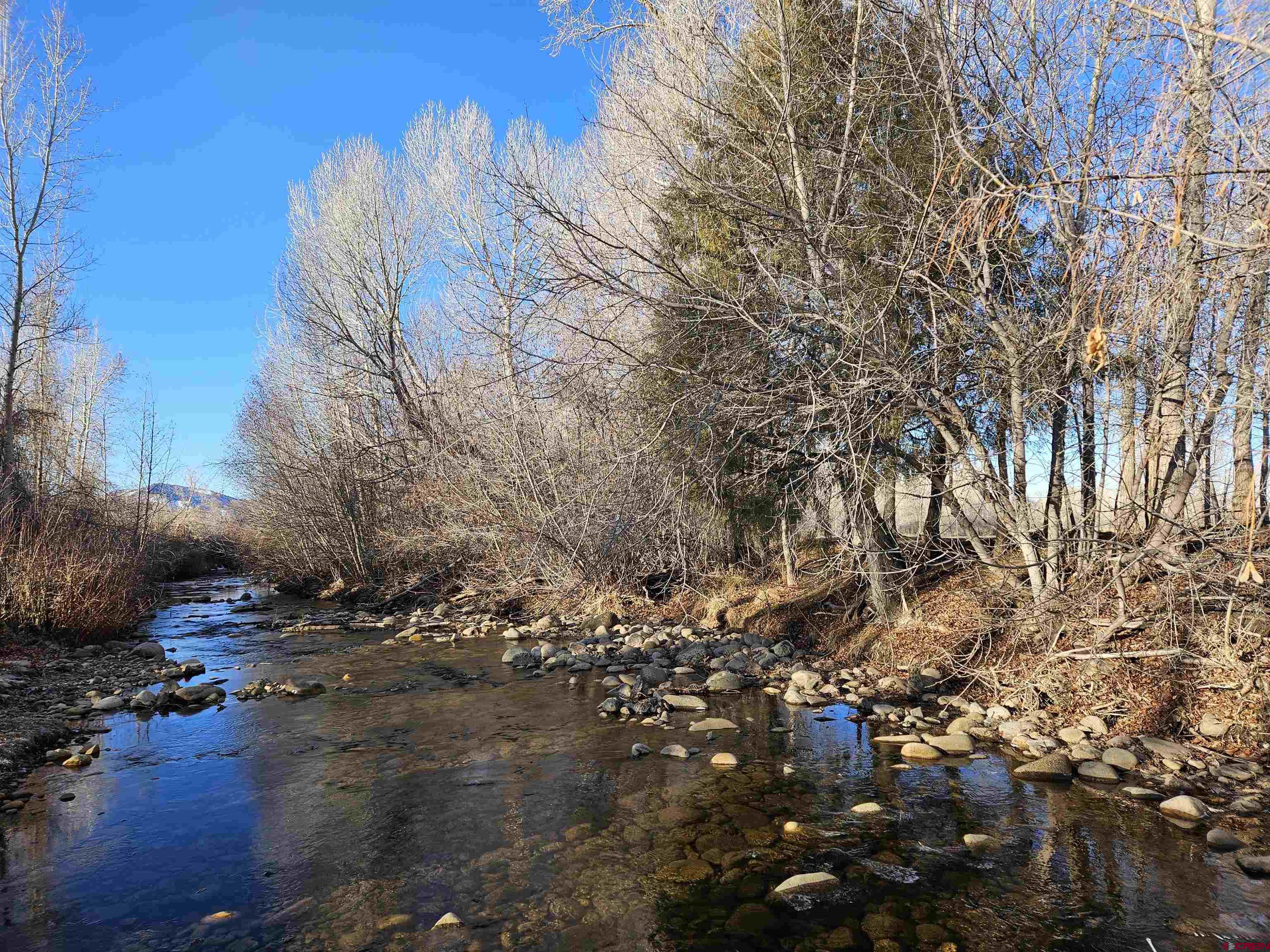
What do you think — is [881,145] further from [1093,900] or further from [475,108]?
[475,108]

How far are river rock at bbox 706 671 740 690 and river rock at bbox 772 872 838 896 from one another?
4.33m

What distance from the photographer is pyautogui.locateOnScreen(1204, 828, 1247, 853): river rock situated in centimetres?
441

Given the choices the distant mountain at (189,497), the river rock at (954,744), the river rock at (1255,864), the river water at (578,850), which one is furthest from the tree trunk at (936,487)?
the distant mountain at (189,497)

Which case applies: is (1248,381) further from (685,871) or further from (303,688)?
(303,688)

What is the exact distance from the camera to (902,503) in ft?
45.0

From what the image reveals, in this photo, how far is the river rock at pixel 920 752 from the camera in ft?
20.2

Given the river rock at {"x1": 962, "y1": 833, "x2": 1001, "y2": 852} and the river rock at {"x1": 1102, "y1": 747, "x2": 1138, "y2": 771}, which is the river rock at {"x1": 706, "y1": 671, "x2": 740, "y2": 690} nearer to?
the river rock at {"x1": 1102, "y1": 747, "x2": 1138, "y2": 771}

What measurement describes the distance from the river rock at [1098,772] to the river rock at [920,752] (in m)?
0.99

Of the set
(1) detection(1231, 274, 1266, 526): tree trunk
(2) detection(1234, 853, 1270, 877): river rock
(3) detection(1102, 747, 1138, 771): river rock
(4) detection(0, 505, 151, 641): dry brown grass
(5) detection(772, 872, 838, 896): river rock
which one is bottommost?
(5) detection(772, 872, 838, 896): river rock

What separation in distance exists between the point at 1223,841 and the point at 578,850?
146 inches

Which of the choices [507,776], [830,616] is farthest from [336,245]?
[507,776]

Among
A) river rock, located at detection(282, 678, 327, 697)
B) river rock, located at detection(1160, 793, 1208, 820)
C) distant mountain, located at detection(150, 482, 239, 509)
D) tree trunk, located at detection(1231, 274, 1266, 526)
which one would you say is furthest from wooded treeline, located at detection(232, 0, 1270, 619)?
distant mountain, located at detection(150, 482, 239, 509)

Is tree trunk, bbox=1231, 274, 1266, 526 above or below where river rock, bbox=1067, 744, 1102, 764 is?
above

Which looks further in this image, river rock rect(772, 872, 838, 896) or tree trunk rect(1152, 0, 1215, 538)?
river rock rect(772, 872, 838, 896)
